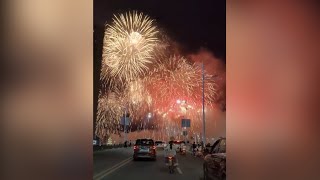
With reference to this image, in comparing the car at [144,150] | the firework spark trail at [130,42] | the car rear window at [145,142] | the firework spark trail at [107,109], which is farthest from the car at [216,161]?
the car rear window at [145,142]

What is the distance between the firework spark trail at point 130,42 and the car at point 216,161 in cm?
850

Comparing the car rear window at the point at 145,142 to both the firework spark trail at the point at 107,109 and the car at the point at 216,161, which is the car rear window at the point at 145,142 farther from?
the car at the point at 216,161

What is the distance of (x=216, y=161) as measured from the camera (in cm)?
1091

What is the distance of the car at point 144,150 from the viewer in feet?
98.4

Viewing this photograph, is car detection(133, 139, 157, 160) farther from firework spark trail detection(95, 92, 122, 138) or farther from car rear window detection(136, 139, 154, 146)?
firework spark trail detection(95, 92, 122, 138)

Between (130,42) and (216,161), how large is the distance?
10050 mm

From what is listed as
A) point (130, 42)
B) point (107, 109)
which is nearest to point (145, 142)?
point (107, 109)

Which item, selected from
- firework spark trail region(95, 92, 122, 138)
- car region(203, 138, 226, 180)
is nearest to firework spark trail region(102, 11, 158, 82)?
firework spark trail region(95, 92, 122, 138)
